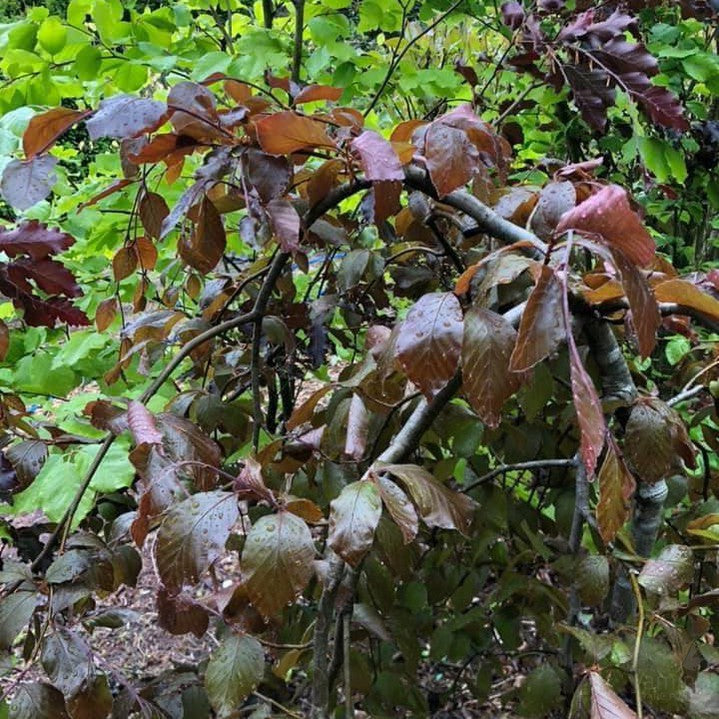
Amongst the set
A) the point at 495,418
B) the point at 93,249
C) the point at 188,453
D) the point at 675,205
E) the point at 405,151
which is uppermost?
the point at 405,151

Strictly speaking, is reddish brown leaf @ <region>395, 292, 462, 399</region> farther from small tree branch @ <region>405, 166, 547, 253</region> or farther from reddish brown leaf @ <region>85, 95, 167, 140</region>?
reddish brown leaf @ <region>85, 95, 167, 140</region>

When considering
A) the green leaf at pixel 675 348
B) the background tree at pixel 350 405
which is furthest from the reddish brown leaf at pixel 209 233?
the green leaf at pixel 675 348

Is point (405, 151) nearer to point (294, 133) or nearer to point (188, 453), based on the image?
point (294, 133)

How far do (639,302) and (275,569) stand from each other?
0.38 m

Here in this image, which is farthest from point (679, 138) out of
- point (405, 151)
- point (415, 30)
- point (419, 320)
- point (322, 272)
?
point (419, 320)

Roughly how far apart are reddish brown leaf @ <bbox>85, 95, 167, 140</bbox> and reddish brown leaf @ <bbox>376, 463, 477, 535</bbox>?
0.42 m

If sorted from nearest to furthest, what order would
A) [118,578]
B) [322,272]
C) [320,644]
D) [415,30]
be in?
1. [320,644]
2. [118,578]
3. [322,272]
4. [415,30]

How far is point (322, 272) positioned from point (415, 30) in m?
1.14

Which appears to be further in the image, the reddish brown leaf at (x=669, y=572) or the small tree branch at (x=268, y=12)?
the small tree branch at (x=268, y=12)

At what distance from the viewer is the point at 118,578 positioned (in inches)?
35.9

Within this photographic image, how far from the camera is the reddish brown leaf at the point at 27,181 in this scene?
28.2 inches

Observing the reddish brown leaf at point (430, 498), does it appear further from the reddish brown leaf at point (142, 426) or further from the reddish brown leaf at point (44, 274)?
the reddish brown leaf at point (44, 274)

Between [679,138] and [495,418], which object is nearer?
[495,418]

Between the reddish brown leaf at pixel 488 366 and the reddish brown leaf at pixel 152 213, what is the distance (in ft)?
1.84
